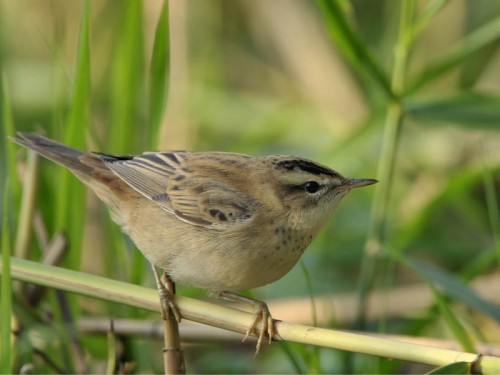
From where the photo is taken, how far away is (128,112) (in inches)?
149

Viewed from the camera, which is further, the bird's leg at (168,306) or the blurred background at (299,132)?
the blurred background at (299,132)

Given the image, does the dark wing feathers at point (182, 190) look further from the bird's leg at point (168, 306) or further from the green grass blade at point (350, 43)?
the green grass blade at point (350, 43)

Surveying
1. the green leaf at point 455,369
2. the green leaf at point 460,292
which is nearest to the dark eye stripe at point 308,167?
the green leaf at point 460,292

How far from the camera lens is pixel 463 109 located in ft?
11.6

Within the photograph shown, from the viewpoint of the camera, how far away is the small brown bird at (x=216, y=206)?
2895 millimetres

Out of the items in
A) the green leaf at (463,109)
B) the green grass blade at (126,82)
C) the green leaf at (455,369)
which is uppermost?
the green grass blade at (126,82)

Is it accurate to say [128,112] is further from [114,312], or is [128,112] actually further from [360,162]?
[360,162]

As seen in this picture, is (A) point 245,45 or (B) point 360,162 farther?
(A) point 245,45

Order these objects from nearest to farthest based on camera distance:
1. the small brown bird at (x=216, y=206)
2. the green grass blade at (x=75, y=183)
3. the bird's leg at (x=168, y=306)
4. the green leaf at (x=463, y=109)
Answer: the bird's leg at (x=168, y=306) → the small brown bird at (x=216, y=206) → the green grass blade at (x=75, y=183) → the green leaf at (x=463, y=109)

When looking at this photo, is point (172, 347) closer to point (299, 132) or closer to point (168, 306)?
point (168, 306)

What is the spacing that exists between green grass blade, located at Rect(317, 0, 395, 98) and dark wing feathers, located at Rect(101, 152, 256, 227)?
0.72 m

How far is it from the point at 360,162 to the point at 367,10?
1990mm

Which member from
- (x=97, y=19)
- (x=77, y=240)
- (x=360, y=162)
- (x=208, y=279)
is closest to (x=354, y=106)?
(x=360, y=162)

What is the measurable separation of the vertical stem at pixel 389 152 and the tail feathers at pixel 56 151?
1.22 m
